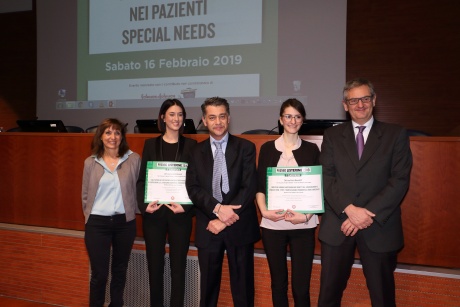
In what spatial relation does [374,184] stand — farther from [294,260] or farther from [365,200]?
[294,260]

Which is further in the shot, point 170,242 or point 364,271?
point 170,242

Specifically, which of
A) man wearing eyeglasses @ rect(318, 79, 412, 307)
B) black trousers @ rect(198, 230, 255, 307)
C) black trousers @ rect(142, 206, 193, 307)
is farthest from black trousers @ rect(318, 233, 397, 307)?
black trousers @ rect(142, 206, 193, 307)

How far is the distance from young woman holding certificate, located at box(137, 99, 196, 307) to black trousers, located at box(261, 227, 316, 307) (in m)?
0.57

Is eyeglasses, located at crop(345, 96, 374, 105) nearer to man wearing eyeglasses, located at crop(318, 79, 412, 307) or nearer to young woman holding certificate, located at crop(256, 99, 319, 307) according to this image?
man wearing eyeglasses, located at crop(318, 79, 412, 307)

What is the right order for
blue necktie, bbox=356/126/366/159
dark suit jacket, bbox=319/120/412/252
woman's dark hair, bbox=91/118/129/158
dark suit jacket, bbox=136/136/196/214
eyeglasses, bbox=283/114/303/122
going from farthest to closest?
woman's dark hair, bbox=91/118/129/158, dark suit jacket, bbox=136/136/196/214, eyeglasses, bbox=283/114/303/122, blue necktie, bbox=356/126/366/159, dark suit jacket, bbox=319/120/412/252

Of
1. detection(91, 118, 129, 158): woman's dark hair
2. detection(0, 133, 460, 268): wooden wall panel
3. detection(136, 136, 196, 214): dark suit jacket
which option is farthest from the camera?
detection(91, 118, 129, 158): woman's dark hair

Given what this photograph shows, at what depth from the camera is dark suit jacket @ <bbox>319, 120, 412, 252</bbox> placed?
1920 mm

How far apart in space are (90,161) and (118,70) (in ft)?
10.4

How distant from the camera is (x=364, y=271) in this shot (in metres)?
2.00

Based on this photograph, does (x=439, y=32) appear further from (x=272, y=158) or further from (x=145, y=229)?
(x=145, y=229)

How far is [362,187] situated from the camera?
197cm

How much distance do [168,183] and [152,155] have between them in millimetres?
212

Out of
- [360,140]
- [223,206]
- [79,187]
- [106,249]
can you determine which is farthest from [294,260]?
[79,187]

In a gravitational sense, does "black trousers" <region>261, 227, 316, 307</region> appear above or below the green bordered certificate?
below
